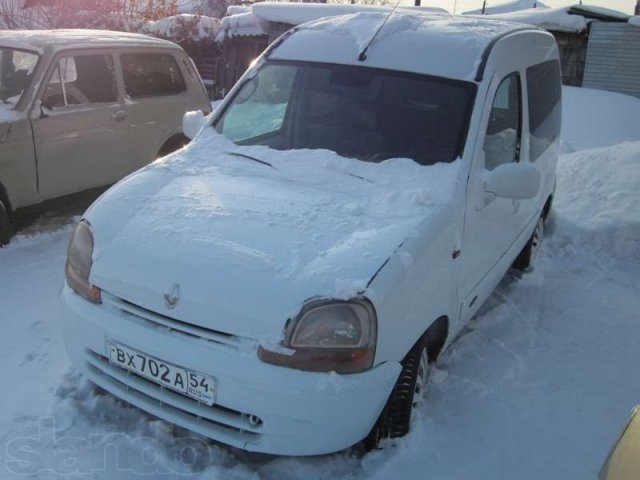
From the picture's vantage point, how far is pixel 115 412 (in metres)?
2.94

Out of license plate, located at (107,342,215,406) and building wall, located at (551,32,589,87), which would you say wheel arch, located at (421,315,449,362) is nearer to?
license plate, located at (107,342,215,406)

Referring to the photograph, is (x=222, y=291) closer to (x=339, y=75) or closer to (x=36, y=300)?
(x=339, y=75)

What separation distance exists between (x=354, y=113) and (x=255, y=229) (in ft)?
3.87

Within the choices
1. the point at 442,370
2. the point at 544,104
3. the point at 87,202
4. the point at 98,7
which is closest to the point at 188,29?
the point at 98,7

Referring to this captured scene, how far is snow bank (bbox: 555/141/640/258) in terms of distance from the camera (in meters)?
5.57

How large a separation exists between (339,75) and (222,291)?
1.82 meters

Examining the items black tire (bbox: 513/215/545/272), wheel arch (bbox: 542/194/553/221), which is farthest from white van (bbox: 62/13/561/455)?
wheel arch (bbox: 542/194/553/221)

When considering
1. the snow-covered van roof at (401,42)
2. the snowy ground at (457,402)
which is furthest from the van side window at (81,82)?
the snow-covered van roof at (401,42)

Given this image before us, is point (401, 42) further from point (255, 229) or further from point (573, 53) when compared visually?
point (573, 53)

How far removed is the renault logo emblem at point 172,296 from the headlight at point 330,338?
0.40 metres

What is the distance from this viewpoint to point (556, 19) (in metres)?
16.0

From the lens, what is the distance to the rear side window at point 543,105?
13.8ft

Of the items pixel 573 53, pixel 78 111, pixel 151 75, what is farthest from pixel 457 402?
pixel 573 53

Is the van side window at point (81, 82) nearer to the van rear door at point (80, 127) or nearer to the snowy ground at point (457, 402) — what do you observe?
the van rear door at point (80, 127)
